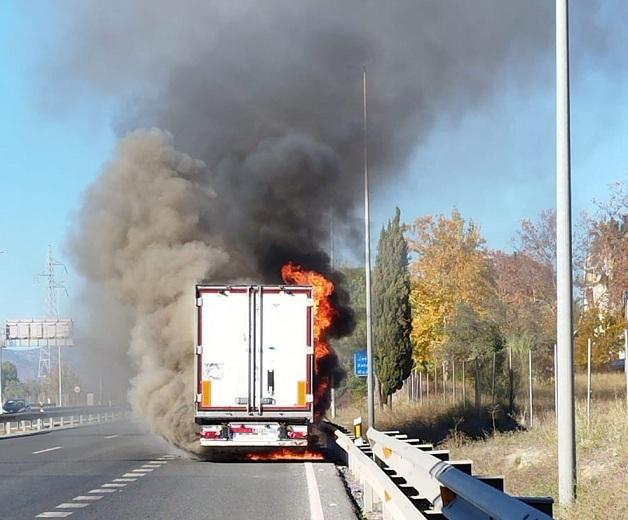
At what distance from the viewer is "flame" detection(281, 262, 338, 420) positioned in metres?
22.1

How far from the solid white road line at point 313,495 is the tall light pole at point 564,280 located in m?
3.37

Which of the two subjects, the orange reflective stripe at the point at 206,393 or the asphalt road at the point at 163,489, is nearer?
the asphalt road at the point at 163,489

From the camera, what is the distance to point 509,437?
21.4m

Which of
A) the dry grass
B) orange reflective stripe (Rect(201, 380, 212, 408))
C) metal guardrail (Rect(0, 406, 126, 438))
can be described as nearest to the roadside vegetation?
the dry grass

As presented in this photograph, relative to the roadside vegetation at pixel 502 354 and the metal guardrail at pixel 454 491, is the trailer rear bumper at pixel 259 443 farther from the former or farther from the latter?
the metal guardrail at pixel 454 491

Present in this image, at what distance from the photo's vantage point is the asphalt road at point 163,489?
12086 mm

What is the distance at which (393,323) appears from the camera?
40438 mm

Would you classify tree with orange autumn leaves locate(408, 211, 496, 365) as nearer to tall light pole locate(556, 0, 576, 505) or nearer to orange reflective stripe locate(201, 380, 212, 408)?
orange reflective stripe locate(201, 380, 212, 408)

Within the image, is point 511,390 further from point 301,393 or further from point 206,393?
point 206,393

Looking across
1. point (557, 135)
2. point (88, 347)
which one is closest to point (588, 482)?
point (557, 135)

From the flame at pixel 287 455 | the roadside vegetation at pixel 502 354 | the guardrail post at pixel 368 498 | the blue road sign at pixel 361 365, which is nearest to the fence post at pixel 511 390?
the roadside vegetation at pixel 502 354

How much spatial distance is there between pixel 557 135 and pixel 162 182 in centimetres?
1828

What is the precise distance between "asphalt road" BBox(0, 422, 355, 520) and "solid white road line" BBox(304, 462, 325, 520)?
1cm

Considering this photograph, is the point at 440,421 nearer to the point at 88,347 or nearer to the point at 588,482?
the point at 88,347
